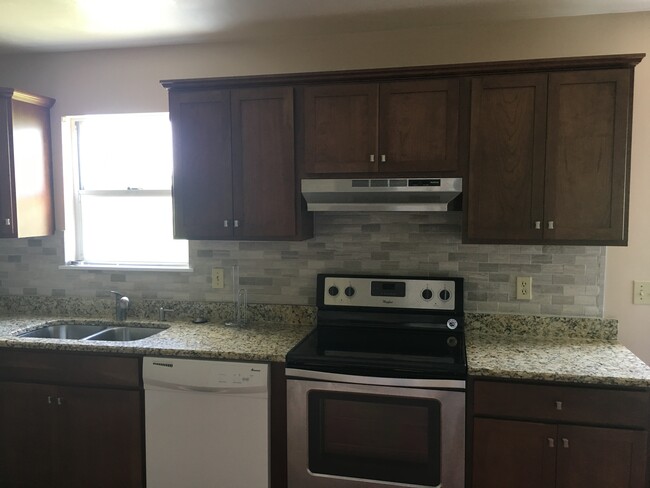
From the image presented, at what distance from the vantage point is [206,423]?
7.53ft

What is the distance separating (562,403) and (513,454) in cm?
29

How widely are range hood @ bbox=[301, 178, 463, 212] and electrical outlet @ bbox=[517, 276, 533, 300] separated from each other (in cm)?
53

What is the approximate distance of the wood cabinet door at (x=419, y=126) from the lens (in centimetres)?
230

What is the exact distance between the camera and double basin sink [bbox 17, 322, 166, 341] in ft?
9.23

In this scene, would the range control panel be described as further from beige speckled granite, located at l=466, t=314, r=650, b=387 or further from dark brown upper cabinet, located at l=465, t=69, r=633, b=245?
dark brown upper cabinet, located at l=465, t=69, r=633, b=245

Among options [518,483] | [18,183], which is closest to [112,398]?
[18,183]

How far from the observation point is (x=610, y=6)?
2.32 meters

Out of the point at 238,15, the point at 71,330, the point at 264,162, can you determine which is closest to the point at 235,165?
the point at 264,162

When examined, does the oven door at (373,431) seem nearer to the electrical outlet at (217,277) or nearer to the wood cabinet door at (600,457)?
the wood cabinet door at (600,457)

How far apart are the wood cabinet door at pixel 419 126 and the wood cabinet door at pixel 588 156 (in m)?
0.43

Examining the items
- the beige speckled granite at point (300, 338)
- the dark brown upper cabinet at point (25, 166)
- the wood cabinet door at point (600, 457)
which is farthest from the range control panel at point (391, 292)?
the dark brown upper cabinet at point (25, 166)

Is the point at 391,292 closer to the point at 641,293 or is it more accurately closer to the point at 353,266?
the point at 353,266

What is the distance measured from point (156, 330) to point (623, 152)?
250cm

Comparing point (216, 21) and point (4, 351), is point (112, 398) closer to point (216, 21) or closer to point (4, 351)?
point (4, 351)
